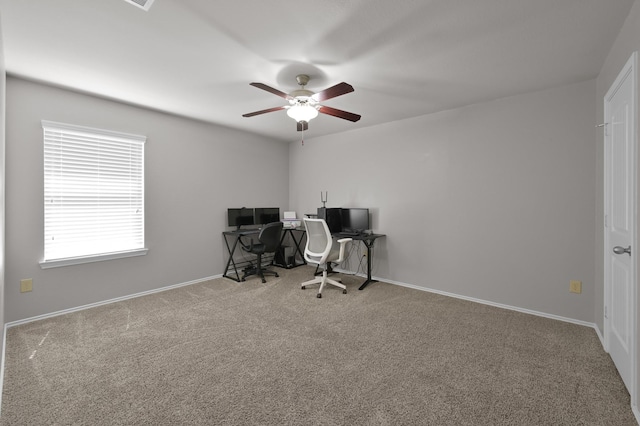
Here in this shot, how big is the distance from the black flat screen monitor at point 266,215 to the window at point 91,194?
5.99 ft

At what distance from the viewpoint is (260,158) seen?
5.24m

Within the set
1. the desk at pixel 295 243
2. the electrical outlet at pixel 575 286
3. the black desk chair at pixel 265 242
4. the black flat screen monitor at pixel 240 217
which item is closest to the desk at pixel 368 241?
the black desk chair at pixel 265 242

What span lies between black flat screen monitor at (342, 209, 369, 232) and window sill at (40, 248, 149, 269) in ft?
9.51

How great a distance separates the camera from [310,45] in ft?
7.28

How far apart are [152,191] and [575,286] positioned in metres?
5.09

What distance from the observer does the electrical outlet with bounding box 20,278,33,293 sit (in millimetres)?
2873

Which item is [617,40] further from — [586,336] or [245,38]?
[245,38]

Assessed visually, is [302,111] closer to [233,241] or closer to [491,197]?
[491,197]

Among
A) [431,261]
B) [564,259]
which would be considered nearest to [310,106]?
[431,261]

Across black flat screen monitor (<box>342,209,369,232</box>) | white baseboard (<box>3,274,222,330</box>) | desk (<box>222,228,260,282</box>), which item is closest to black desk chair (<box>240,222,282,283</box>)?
desk (<box>222,228,260,282</box>)

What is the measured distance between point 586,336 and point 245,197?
469cm

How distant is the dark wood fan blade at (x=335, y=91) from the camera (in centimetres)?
223

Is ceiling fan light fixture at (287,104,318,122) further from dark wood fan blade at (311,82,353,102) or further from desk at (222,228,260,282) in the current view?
desk at (222,228,260,282)

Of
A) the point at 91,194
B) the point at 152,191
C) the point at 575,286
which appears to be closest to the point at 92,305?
the point at 91,194
